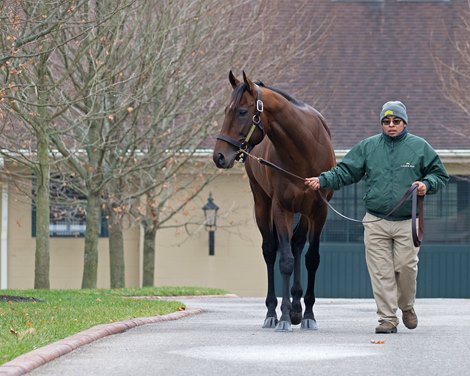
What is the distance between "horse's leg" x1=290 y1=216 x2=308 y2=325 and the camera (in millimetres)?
14531

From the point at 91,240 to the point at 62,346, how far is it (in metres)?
16.2

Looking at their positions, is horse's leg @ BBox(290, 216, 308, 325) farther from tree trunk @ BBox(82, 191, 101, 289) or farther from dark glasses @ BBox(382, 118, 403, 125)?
tree trunk @ BBox(82, 191, 101, 289)

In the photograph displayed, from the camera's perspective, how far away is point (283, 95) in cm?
1405

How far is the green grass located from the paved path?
0.40m

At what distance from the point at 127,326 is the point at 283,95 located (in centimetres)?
274

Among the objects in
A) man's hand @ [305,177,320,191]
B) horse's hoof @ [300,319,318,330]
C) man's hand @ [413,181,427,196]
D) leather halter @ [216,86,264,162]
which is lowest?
horse's hoof @ [300,319,318,330]

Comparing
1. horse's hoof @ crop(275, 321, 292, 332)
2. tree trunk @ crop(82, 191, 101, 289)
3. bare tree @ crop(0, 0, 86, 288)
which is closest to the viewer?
horse's hoof @ crop(275, 321, 292, 332)

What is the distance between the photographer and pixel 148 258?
3128cm

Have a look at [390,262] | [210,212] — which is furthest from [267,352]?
[210,212]

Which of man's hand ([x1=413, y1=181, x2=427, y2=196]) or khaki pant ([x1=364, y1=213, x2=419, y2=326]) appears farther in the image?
khaki pant ([x1=364, y1=213, x2=419, y2=326])

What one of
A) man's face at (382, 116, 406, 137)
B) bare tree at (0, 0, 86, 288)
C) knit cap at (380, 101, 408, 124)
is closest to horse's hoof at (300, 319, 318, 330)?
man's face at (382, 116, 406, 137)

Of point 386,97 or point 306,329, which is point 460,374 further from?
point 386,97

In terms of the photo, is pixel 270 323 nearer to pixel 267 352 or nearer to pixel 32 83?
pixel 267 352

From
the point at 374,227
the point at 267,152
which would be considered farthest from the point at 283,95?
the point at 374,227
